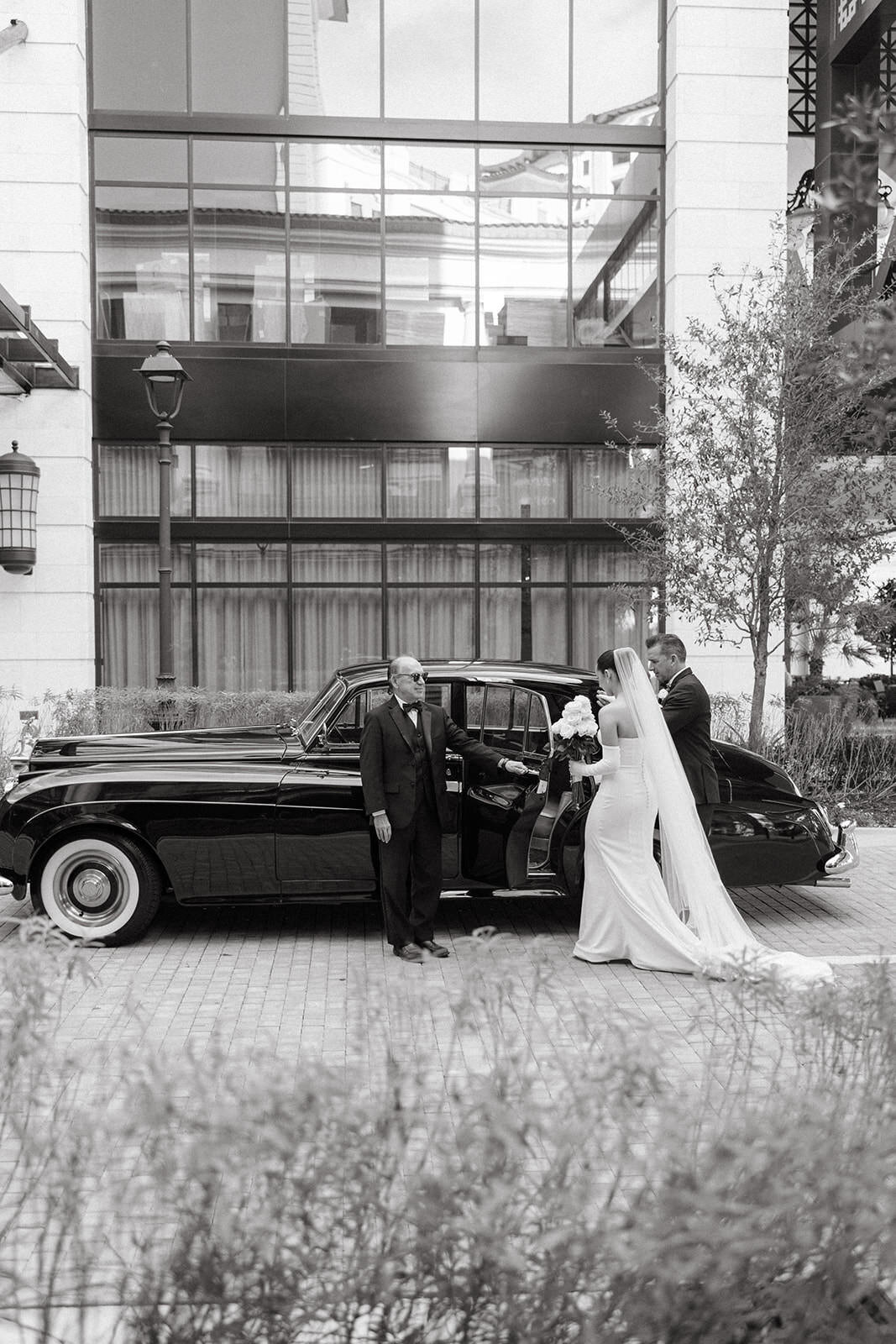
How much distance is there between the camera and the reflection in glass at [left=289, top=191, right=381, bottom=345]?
17750mm

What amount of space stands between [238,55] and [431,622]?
327 inches

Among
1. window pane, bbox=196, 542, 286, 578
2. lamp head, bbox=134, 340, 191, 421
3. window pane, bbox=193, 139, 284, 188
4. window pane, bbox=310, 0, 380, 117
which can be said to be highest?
window pane, bbox=310, 0, 380, 117

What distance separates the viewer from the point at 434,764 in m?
7.66

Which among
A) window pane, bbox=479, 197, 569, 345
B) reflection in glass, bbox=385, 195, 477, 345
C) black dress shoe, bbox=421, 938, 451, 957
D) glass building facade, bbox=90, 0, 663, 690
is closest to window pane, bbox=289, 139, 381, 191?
glass building facade, bbox=90, 0, 663, 690

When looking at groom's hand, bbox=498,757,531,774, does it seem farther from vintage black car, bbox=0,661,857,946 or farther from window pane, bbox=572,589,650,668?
window pane, bbox=572,589,650,668

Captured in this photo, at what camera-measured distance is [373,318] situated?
17812 mm

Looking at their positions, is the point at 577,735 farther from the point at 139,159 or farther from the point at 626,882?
the point at 139,159

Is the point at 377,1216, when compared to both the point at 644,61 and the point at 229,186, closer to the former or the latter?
the point at 229,186

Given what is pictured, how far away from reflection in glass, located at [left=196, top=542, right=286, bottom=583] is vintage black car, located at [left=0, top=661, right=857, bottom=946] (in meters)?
9.62

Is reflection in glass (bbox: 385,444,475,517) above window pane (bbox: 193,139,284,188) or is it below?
below

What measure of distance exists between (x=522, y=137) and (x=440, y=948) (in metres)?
13.8

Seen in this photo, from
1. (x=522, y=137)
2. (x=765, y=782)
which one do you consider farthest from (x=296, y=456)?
(x=765, y=782)

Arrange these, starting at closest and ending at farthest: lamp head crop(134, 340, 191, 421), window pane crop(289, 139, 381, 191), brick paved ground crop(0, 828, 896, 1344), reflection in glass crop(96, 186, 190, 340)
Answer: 1. brick paved ground crop(0, 828, 896, 1344)
2. lamp head crop(134, 340, 191, 421)
3. reflection in glass crop(96, 186, 190, 340)
4. window pane crop(289, 139, 381, 191)

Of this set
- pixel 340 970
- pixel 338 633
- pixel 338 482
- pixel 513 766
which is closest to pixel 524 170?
pixel 338 482
